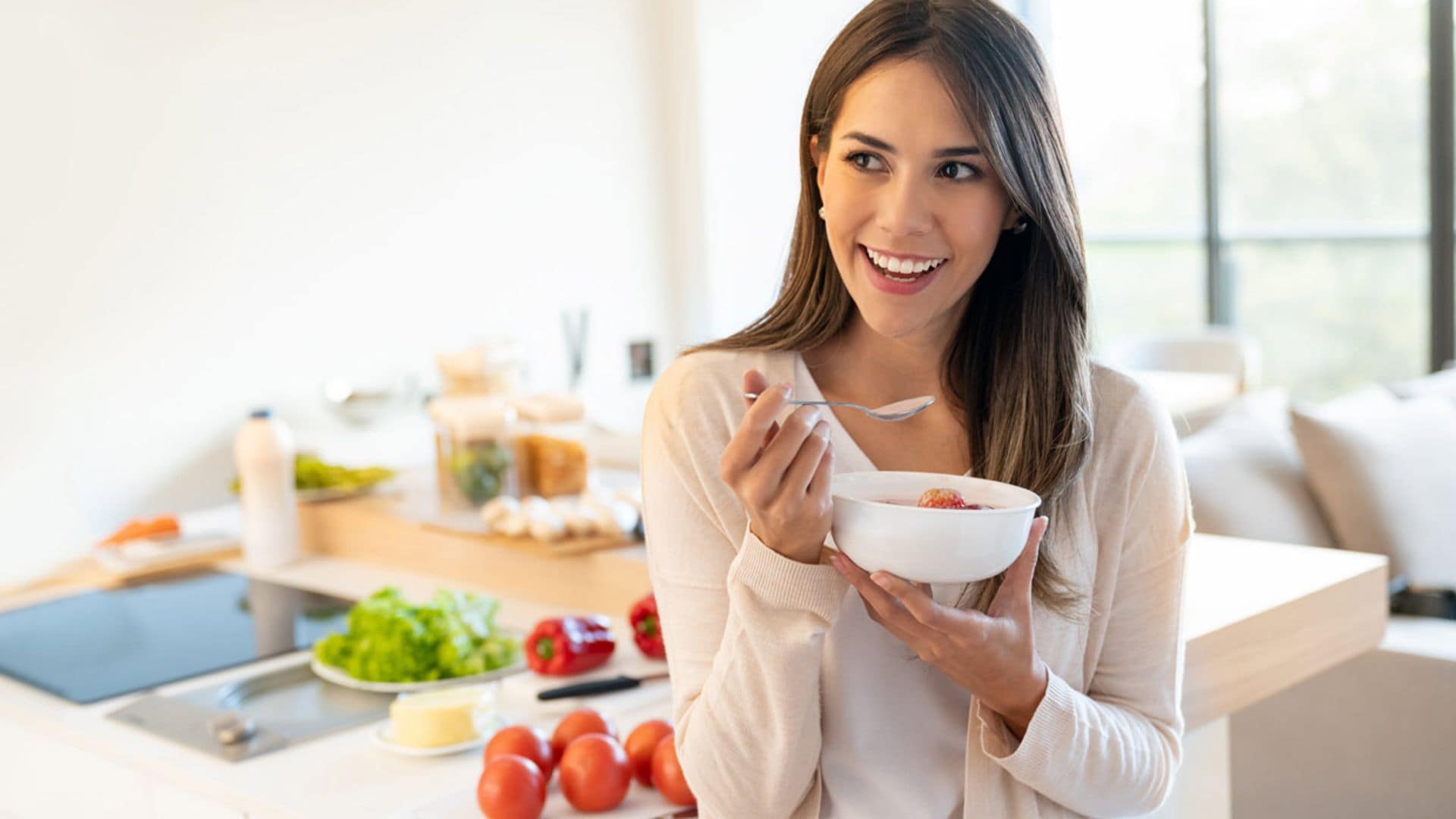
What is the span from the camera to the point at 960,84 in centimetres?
Result: 109

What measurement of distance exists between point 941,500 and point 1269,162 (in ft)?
19.8

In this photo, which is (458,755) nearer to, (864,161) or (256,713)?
(256,713)

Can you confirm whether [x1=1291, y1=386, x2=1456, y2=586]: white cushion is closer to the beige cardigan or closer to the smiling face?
the beige cardigan

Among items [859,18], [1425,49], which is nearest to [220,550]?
[859,18]

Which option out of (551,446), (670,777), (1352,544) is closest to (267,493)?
(551,446)

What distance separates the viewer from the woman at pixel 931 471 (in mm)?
1075

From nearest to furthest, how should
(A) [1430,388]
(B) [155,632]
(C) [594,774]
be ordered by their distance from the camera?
1. (C) [594,774]
2. (B) [155,632]
3. (A) [1430,388]

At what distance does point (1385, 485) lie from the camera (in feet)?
8.63

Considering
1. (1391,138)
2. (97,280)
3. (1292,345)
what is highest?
(1391,138)

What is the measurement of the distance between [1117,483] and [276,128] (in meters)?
3.07

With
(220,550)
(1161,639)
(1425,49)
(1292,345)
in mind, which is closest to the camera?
(1161,639)

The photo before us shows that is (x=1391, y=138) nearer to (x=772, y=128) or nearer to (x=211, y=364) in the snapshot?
(x=772, y=128)

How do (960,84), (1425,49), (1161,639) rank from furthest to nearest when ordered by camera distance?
(1425,49)
(1161,639)
(960,84)

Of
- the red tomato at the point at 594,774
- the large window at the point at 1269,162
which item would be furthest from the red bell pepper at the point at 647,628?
the large window at the point at 1269,162
